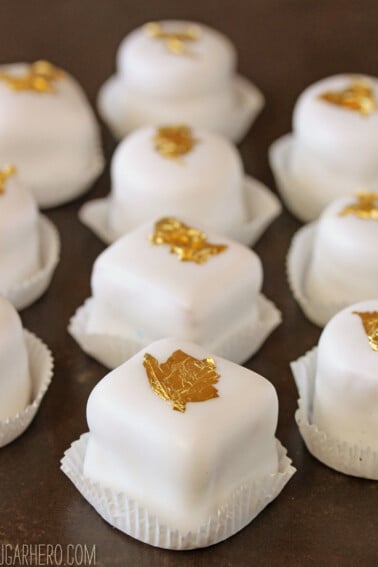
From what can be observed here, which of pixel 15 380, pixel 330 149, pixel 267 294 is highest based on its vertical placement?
pixel 330 149

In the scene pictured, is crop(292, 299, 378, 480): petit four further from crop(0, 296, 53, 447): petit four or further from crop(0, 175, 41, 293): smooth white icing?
crop(0, 175, 41, 293): smooth white icing

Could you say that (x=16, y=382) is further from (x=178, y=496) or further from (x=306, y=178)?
(x=306, y=178)

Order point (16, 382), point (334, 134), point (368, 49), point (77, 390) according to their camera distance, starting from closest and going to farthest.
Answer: point (16, 382) → point (77, 390) → point (334, 134) → point (368, 49)

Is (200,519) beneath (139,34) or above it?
beneath

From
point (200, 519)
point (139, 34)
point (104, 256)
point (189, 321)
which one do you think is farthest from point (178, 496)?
point (139, 34)

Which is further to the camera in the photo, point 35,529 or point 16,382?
point 16,382

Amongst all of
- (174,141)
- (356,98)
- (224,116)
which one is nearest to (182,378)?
(174,141)

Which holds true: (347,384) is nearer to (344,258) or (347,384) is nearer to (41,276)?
(344,258)

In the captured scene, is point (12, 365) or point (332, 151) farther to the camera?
point (332, 151)
